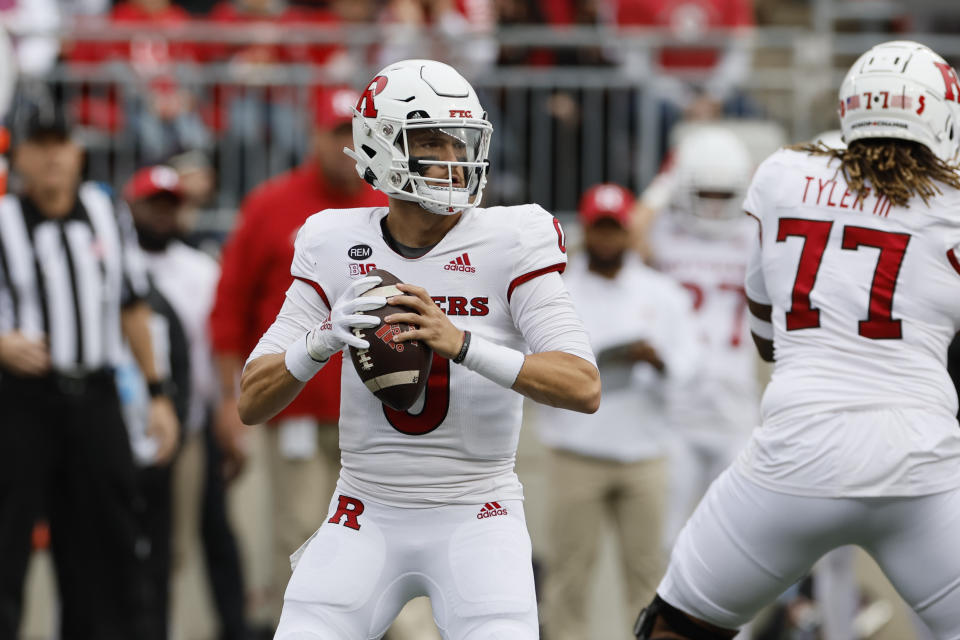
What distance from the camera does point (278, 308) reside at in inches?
273

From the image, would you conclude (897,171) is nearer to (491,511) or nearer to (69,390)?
(491,511)

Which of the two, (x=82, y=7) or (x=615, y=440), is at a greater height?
(x=82, y=7)

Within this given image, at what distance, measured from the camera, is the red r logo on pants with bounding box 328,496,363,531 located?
4.13 metres

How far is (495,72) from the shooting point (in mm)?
9258

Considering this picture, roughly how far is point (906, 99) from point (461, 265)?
1.43m

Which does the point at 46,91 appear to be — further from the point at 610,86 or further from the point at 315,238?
the point at 315,238

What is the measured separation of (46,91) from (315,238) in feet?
17.7

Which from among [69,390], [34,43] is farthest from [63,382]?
[34,43]

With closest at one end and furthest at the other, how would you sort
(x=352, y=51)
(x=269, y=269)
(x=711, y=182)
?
(x=269, y=269), (x=711, y=182), (x=352, y=51)

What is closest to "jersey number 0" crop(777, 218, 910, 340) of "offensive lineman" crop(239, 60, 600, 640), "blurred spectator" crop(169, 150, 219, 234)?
"offensive lineman" crop(239, 60, 600, 640)

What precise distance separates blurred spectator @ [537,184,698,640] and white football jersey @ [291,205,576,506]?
3.21 metres

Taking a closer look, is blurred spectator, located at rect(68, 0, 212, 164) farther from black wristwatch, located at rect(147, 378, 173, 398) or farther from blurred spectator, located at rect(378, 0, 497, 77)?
black wristwatch, located at rect(147, 378, 173, 398)

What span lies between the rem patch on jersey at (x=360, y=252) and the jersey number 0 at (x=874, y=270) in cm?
128

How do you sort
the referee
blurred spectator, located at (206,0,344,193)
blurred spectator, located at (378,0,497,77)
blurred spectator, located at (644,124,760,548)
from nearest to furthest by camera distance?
the referee
blurred spectator, located at (644,124,760,548)
blurred spectator, located at (378,0,497,77)
blurred spectator, located at (206,0,344,193)
